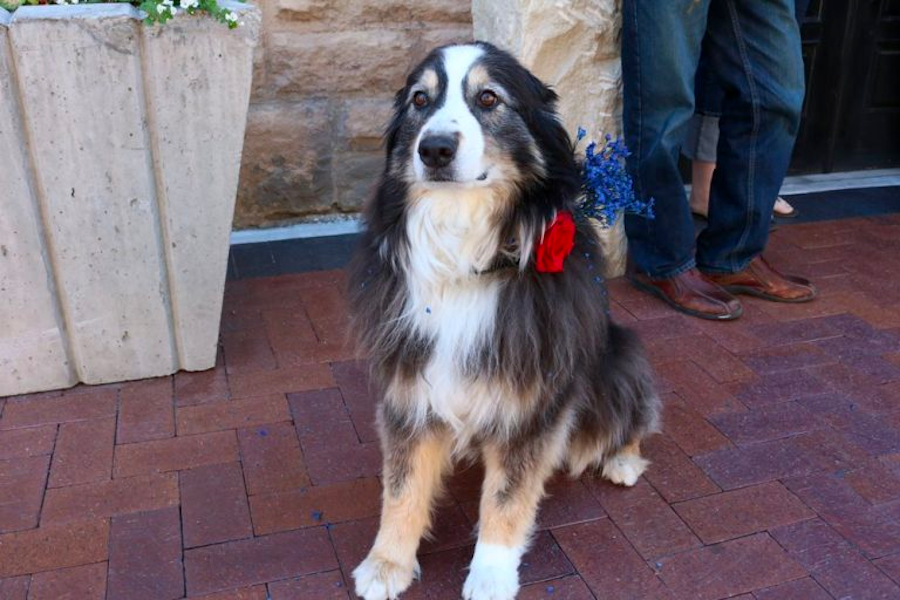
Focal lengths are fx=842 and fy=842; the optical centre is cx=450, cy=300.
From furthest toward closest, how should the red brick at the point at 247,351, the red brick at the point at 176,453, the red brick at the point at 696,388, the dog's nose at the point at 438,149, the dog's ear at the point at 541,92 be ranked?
the red brick at the point at 247,351, the red brick at the point at 696,388, the red brick at the point at 176,453, the dog's ear at the point at 541,92, the dog's nose at the point at 438,149

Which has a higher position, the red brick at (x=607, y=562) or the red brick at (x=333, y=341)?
the red brick at (x=333, y=341)

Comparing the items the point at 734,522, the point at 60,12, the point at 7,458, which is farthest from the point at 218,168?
the point at 734,522

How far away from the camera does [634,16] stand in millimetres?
3168

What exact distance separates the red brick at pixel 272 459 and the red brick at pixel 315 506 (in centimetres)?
4

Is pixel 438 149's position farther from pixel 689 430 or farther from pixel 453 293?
pixel 689 430

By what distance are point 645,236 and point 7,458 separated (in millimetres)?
2541

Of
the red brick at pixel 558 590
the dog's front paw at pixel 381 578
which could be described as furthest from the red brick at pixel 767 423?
the dog's front paw at pixel 381 578

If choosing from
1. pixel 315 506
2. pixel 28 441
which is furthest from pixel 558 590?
pixel 28 441

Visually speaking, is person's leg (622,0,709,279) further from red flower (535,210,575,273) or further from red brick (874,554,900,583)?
red brick (874,554,900,583)

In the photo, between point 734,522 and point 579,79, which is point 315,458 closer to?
point 734,522

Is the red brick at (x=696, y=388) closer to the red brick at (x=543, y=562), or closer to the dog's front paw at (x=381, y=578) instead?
the red brick at (x=543, y=562)

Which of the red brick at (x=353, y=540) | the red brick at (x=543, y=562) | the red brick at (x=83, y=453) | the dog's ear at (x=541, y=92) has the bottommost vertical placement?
the red brick at (x=543, y=562)

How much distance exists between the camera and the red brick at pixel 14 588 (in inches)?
80.7

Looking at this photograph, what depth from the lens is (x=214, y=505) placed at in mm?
2367
